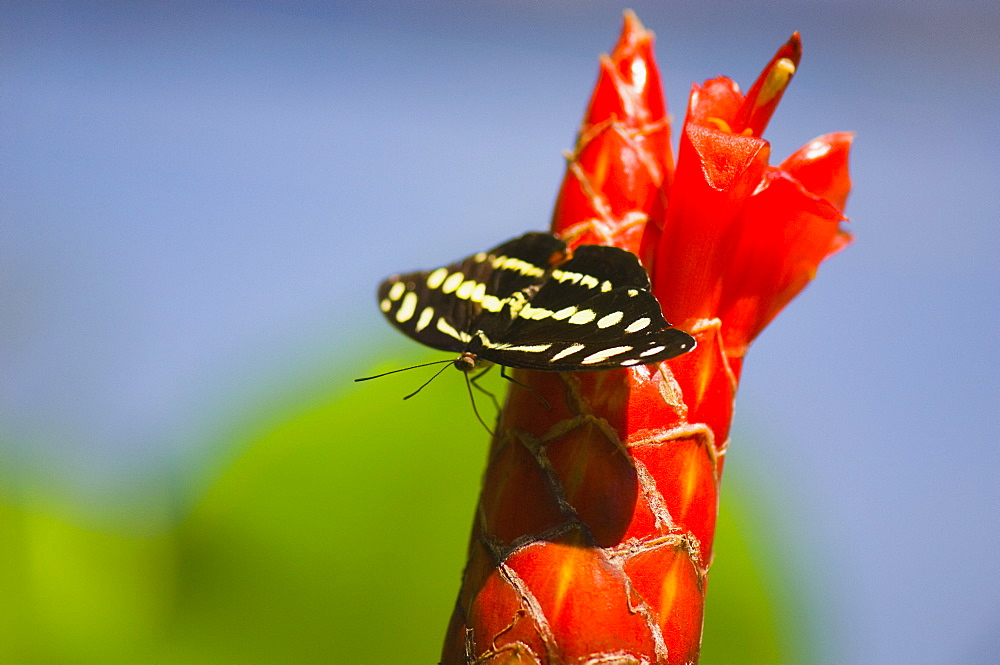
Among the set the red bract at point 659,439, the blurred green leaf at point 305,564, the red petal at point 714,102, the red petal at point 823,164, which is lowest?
the blurred green leaf at point 305,564

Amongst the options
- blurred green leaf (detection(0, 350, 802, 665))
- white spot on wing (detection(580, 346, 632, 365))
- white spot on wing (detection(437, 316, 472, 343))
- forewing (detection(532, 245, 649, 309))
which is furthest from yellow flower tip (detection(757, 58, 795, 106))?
blurred green leaf (detection(0, 350, 802, 665))

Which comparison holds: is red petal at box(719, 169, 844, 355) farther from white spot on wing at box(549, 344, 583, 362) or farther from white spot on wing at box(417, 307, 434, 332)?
white spot on wing at box(417, 307, 434, 332)

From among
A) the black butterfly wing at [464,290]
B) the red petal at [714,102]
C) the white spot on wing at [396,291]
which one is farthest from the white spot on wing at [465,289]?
the red petal at [714,102]

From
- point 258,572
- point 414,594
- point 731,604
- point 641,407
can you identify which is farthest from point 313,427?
point 641,407

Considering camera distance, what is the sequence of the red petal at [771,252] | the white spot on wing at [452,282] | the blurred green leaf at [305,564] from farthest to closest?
the blurred green leaf at [305,564] < the white spot on wing at [452,282] < the red petal at [771,252]

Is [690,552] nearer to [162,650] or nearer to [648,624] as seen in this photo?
[648,624]

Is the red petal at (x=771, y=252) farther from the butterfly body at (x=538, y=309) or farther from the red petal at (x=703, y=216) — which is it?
the butterfly body at (x=538, y=309)
